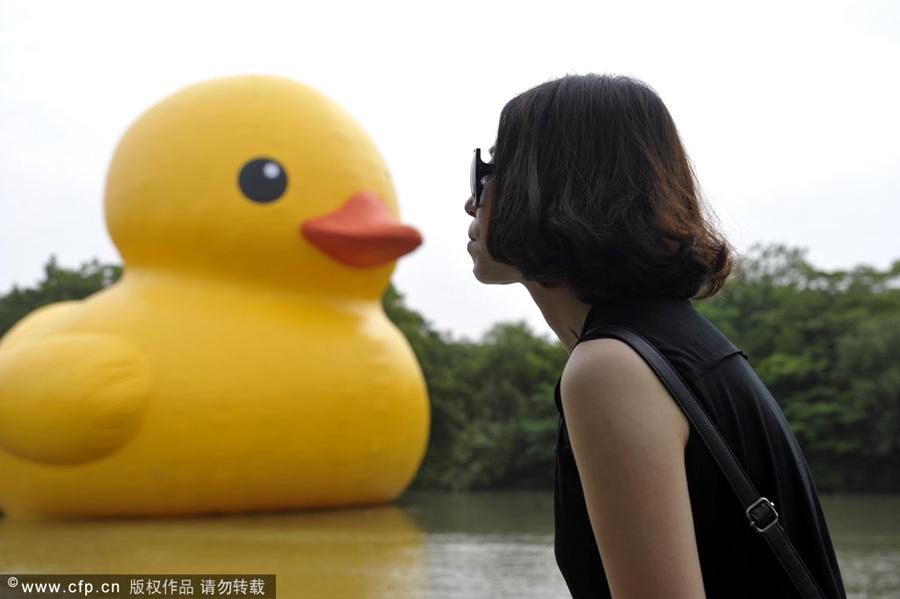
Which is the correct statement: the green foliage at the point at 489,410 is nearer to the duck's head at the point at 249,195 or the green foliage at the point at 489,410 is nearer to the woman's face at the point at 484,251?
the duck's head at the point at 249,195

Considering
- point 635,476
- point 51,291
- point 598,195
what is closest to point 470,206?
point 598,195

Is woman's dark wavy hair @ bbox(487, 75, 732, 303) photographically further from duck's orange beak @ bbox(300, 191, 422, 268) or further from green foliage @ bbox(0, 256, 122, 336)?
green foliage @ bbox(0, 256, 122, 336)

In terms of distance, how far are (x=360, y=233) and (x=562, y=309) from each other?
27.6 feet

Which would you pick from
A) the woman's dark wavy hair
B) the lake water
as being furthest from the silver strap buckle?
the lake water

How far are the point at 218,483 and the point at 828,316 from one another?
38.7 ft

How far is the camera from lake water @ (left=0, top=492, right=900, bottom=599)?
19.7 ft

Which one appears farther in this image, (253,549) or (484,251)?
(253,549)

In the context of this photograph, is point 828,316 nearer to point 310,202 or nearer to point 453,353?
point 453,353

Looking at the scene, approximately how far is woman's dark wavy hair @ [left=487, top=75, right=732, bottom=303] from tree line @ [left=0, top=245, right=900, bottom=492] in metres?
13.6

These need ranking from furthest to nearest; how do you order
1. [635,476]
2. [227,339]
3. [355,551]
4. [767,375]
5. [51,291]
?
1. [51,291]
2. [767,375]
3. [227,339]
4. [355,551]
5. [635,476]

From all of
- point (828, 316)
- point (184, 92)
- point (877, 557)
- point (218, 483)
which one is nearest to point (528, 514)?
point (218, 483)

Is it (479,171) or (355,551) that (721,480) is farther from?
(355,551)

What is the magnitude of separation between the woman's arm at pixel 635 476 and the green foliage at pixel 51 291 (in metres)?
20.3

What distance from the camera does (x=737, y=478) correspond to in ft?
3.08
